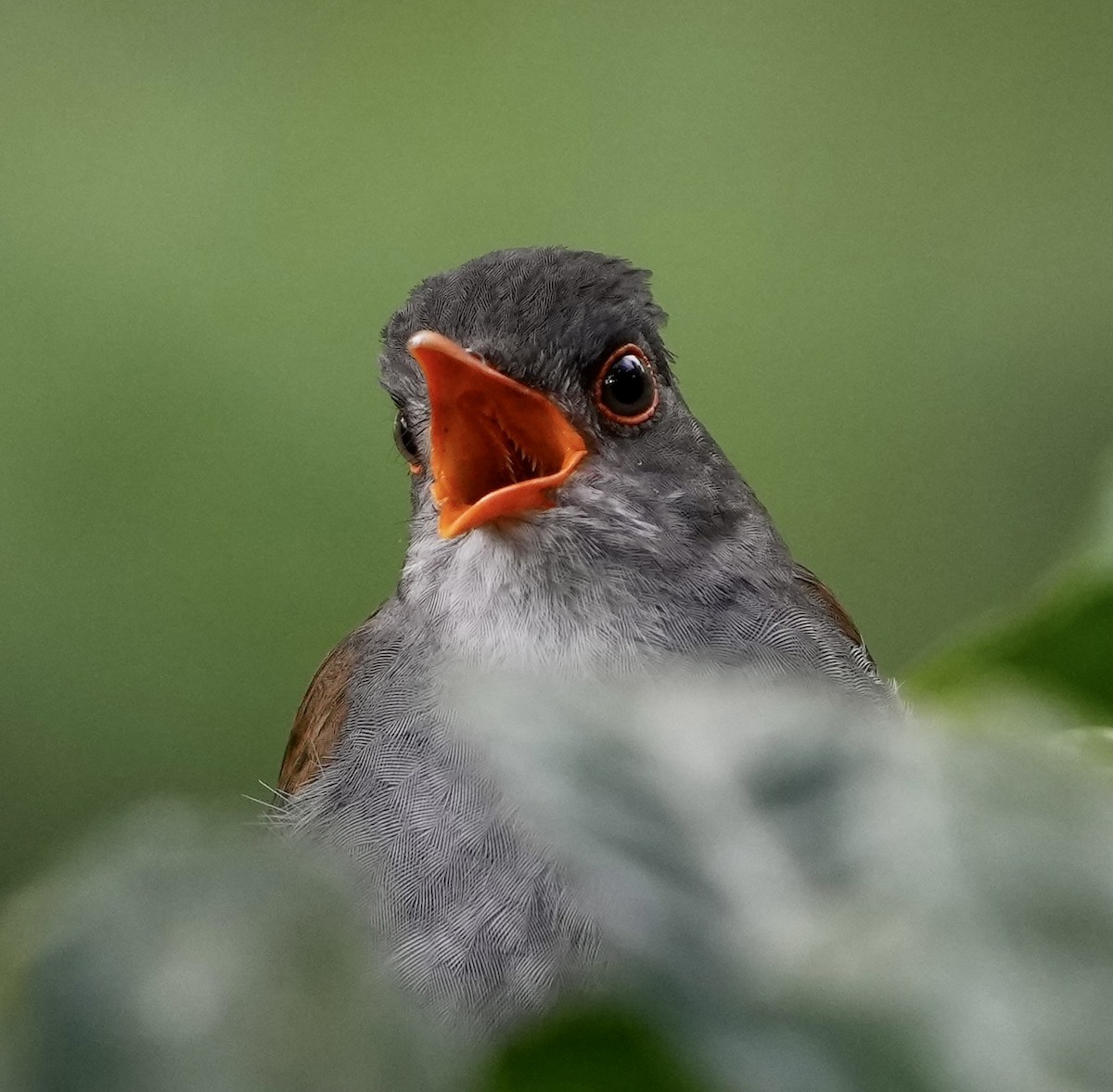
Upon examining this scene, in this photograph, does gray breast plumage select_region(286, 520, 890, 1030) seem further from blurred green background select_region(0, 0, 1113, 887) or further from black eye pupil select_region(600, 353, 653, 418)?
blurred green background select_region(0, 0, 1113, 887)

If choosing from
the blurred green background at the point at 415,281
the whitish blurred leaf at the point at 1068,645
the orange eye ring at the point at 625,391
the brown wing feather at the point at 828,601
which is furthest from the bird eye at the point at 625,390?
the blurred green background at the point at 415,281

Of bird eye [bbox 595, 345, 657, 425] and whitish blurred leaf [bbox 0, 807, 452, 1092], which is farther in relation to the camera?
bird eye [bbox 595, 345, 657, 425]

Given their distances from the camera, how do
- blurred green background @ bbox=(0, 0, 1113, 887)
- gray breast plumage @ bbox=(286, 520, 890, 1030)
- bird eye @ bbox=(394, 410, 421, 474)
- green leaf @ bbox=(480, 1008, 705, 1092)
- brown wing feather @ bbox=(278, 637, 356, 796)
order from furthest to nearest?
blurred green background @ bbox=(0, 0, 1113, 887)
bird eye @ bbox=(394, 410, 421, 474)
brown wing feather @ bbox=(278, 637, 356, 796)
gray breast plumage @ bbox=(286, 520, 890, 1030)
green leaf @ bbox=(480, 1008, 705, 1092)

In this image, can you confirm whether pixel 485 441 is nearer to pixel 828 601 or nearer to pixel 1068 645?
pixel 828 601

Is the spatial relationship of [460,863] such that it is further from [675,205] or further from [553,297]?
[675,205]

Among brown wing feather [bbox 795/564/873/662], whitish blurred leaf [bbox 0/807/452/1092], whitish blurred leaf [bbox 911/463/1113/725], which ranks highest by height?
whitish blurred leaf [bbox 0/807/452/1092]

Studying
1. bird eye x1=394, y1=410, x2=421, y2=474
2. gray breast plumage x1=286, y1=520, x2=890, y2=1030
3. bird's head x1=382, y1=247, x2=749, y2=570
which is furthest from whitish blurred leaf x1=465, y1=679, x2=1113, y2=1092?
bird eye x1=394, y1=410, x2=421, y2=474

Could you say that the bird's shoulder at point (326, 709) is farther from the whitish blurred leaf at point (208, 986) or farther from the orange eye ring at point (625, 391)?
the whitish blurred leaf at point (208, 986)
